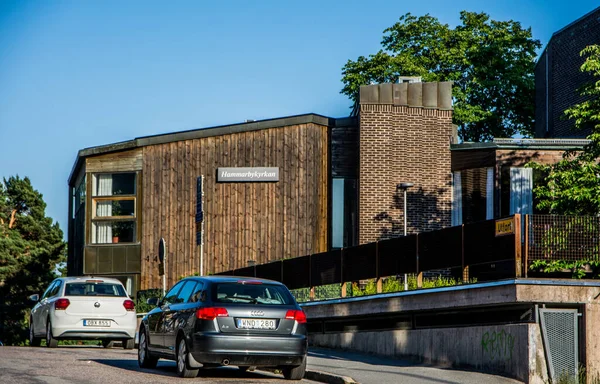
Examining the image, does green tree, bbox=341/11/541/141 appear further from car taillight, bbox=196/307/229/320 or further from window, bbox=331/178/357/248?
car taillight, bbox=196/307/229/320

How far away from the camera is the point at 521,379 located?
1448 centimetres

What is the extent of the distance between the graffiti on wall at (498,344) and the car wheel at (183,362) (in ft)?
Answer: 14.2

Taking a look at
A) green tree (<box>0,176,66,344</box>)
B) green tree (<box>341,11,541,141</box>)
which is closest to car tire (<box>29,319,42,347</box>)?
green tree (<box>341,11,541,141</box>)

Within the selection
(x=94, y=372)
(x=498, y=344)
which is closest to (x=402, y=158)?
(x=498, y=344)

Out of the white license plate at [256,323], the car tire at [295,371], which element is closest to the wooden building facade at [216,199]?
the car tire at [295,371]

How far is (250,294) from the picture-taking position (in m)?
14.7

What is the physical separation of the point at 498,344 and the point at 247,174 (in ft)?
68.8

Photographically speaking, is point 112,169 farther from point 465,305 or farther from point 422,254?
point 465,305

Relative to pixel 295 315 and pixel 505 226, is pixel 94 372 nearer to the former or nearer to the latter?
pixel 295 315

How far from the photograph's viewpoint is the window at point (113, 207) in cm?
3588

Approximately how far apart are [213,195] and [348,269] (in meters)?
15.1

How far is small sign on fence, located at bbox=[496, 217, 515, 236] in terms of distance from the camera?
1535 cm

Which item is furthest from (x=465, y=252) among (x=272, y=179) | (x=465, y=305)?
(x=272, y=179)

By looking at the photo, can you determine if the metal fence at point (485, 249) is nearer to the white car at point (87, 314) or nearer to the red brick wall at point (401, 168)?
the white car at point (87, 314)
